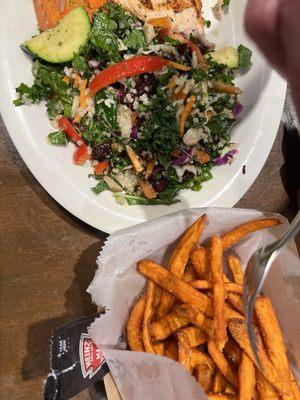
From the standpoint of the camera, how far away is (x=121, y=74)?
174 centimetres

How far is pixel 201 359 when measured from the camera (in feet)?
5.03

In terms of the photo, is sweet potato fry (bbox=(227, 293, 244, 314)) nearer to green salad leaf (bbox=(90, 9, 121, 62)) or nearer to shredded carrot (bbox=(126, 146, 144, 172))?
shredded carrot (bbox=(126, 146, 144, 172))

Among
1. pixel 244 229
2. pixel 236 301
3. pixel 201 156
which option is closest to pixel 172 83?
pixel 201 156

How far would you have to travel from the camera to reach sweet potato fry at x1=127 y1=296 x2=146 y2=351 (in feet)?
4.98

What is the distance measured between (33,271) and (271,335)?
881mm

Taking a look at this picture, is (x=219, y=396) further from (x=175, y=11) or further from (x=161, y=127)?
(x=175, y=11)

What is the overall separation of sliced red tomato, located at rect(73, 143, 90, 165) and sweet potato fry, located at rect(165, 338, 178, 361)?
0.71 meters

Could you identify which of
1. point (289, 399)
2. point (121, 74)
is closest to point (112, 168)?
point (121, 74)

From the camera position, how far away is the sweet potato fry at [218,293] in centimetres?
142

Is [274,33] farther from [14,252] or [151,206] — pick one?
[14,252]

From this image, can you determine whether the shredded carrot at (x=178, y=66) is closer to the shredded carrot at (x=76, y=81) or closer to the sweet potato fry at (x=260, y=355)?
the shredded carrot at (x=76, y=81)

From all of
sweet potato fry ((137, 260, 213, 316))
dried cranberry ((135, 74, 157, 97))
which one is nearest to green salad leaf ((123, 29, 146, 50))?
dried cranberry ((135, 74, 157, 97))

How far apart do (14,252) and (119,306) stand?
0.47 meters

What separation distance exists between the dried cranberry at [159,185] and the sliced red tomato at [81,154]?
0.28 metres
